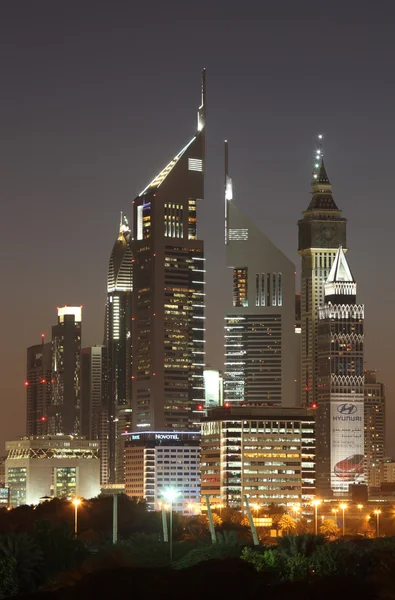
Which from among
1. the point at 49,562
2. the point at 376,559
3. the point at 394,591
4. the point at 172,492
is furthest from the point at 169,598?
the point at 172,492

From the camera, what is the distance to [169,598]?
8000cm

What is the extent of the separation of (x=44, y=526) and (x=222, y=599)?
180 feet

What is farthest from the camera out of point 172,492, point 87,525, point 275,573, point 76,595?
point 87,525

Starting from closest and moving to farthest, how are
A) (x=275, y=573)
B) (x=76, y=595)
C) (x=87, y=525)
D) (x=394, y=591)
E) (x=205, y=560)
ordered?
(x=394, y=591)
(x=76, y=595)
(x=275, y=573)
(x=205, y=560)
(x=87, y=525)

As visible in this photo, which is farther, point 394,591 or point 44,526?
point 44,526

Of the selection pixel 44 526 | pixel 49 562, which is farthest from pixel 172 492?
pixel 49 562

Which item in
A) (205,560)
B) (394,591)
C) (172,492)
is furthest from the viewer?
(172,492)

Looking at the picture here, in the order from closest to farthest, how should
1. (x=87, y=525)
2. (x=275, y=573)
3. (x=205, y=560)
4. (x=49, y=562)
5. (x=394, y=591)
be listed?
1. (x=394, y=591)
2. (x=275, y=573)
3. (x=205, y=560)
4. (x=49, y=562)
5. (x=87, y=525)

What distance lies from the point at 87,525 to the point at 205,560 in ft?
248

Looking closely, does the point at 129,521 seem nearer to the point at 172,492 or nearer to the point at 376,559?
the point at 172,492

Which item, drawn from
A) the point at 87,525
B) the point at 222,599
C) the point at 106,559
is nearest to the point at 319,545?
the point at 106,559

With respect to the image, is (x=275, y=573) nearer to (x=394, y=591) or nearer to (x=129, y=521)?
(x=394, y=591)

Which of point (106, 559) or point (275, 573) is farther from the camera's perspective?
point (106, 559)

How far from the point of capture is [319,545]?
10031 cm
